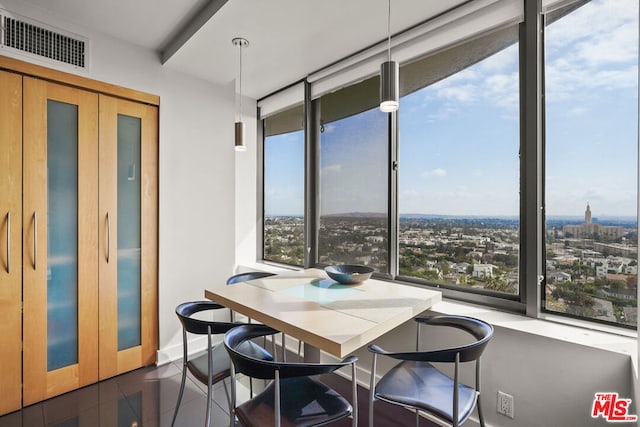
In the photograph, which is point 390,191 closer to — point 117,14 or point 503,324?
point 503,324

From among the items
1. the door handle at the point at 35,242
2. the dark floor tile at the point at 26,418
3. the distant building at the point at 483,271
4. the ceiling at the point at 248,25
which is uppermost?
the ceiling at the point at 248,25

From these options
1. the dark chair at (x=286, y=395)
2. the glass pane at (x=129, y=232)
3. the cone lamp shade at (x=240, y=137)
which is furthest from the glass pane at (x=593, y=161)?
the glass pane at (x=129, y=232)

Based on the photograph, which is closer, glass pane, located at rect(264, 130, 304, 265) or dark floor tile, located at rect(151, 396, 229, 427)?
dark floor tile, located at rect(151, 396, 229, 427)

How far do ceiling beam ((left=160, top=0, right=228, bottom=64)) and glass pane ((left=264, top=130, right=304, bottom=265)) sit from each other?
4.57ft

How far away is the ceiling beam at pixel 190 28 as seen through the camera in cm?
214

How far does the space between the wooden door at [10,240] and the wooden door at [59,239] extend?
1.5 inches

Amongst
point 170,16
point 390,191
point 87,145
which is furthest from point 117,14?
point 390,191

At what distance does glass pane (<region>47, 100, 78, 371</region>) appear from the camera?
7.54ft

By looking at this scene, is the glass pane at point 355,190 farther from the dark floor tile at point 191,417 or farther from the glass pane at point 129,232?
the glass pane at point 129,232

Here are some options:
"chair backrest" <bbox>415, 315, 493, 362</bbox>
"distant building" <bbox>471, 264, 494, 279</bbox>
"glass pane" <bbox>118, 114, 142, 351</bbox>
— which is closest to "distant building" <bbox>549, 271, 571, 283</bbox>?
"distant building" <bbox>471, 264, 494, 279</bbox>

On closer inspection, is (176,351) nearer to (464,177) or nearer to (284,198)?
(284,198)

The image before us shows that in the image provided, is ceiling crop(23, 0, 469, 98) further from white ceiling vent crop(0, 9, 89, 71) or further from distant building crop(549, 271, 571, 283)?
distant building crop(549, 271, 571, 283)

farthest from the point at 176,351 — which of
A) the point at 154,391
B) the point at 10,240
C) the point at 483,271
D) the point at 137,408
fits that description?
the point at 483,271

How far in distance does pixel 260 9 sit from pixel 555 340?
2525 millimetres
